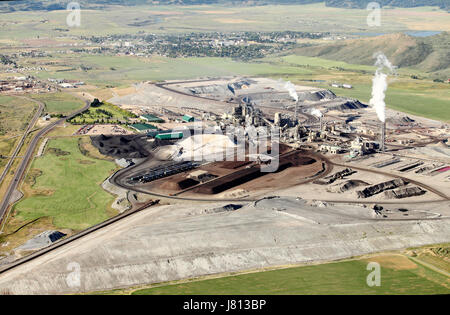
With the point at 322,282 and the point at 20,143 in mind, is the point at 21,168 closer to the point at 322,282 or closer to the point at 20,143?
the point at 20,143

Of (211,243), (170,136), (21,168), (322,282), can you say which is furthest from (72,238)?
(170,136)

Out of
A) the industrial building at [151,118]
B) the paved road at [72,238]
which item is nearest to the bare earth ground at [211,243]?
the paved road at [72,238]

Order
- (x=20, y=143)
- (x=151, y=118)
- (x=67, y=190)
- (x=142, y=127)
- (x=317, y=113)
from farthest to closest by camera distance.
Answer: (x=317, y=113), (x=151, y=118), (x=142, y=127), (x=20, y=143), (x=67, y=190)

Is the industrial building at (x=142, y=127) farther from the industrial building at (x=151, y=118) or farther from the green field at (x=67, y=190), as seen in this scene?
the green field at (x=67, y=190)

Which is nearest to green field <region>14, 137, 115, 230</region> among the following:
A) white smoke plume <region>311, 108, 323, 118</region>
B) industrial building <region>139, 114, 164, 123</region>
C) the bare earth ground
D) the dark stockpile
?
the bare earth ground

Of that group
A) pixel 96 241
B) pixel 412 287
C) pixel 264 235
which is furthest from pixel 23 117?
pixel 412 287
